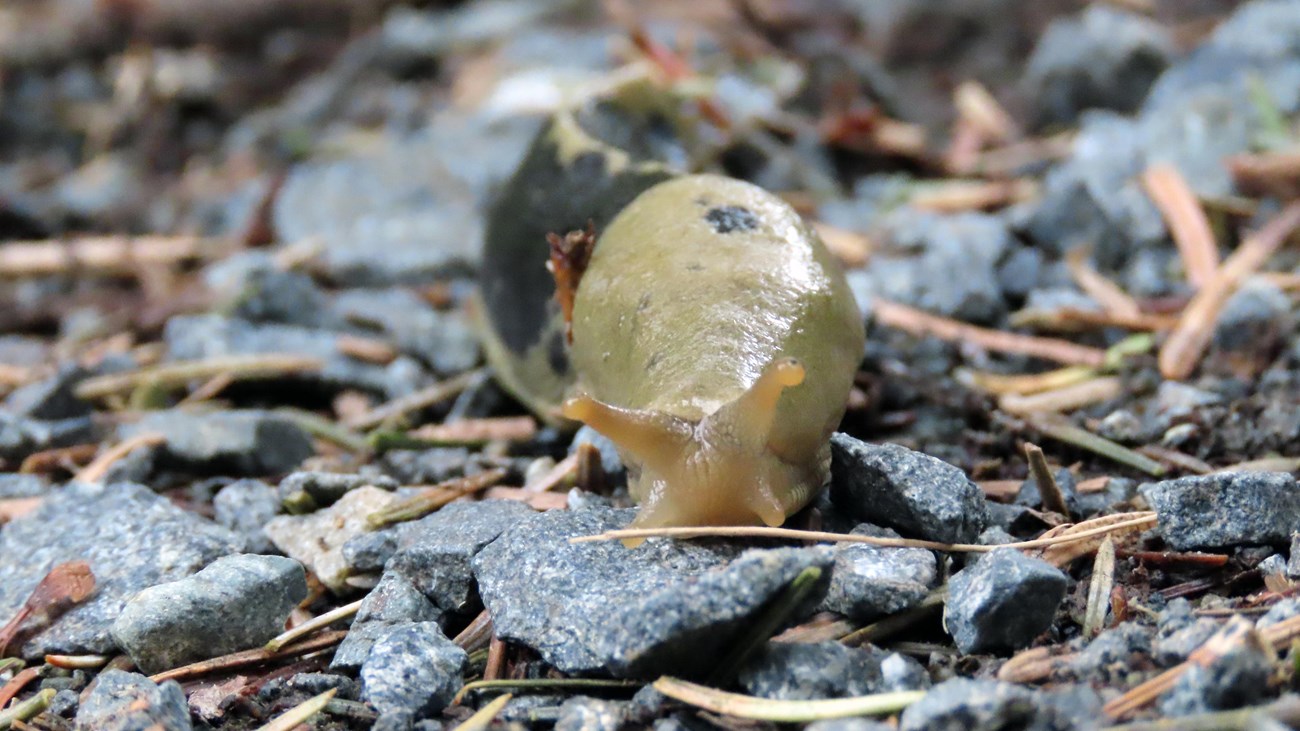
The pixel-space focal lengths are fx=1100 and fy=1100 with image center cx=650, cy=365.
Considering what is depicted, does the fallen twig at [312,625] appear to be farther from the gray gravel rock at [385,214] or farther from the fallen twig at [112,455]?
the gray gravel rock at [385,214]

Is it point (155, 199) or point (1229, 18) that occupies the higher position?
point (1229, 18)

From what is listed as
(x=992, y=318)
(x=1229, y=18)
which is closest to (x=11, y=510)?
(x=992, y=318)

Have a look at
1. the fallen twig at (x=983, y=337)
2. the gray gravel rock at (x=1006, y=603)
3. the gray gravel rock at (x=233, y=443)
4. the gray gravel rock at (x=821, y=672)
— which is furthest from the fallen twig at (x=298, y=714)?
the fallen twig at (x=983, y=337)

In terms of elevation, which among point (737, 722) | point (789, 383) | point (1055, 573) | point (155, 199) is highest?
point (789, 383)

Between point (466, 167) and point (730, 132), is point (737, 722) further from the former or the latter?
point (466, 167)

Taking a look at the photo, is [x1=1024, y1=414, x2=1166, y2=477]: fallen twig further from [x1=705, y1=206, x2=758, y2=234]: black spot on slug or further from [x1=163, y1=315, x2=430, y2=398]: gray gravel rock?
[x1=163, y1=315, x2=430, y2=398]: gray gravel rock

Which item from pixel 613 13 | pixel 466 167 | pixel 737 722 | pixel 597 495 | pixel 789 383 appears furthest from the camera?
pixel 613 13

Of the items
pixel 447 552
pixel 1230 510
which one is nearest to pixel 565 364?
pixel 447 552
